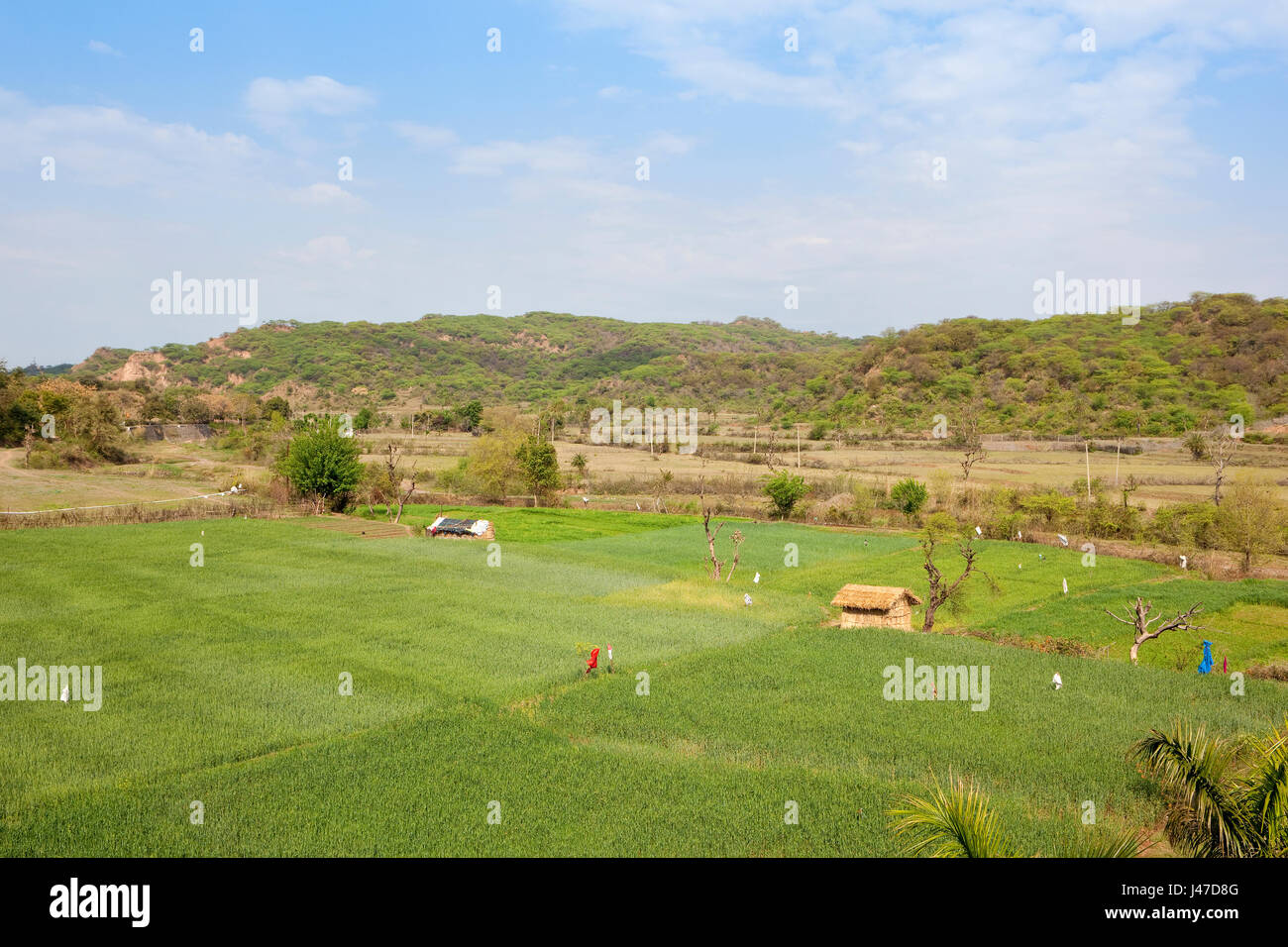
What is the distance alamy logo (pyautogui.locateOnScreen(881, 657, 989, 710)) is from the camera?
64.7ft

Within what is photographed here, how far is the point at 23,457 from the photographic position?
67875 millimetres

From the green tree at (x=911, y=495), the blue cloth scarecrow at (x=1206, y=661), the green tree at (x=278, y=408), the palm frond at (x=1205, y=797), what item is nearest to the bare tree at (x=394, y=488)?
the green tree at (x=911, y=495)

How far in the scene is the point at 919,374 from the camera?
111m

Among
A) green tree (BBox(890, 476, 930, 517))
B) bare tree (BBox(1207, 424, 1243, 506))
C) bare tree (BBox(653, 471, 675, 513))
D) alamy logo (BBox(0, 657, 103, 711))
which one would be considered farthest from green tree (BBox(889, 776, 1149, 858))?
bare tree (BBox(653, 471, 675, 513))

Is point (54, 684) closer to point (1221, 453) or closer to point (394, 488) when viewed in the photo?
point (394, 488)

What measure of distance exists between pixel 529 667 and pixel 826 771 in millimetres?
9466

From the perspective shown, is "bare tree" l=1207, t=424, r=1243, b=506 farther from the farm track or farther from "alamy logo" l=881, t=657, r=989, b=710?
the farm track

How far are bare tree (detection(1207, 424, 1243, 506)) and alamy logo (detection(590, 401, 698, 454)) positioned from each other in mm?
51632

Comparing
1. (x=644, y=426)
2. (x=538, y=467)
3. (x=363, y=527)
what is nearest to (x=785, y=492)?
(x=538, y=467)

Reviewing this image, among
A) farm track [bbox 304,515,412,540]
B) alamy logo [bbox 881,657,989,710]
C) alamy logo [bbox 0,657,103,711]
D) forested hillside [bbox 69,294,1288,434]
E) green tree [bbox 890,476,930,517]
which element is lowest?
alamy logo [bbox 881,657,989,710]

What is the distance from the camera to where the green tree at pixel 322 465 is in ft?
177
